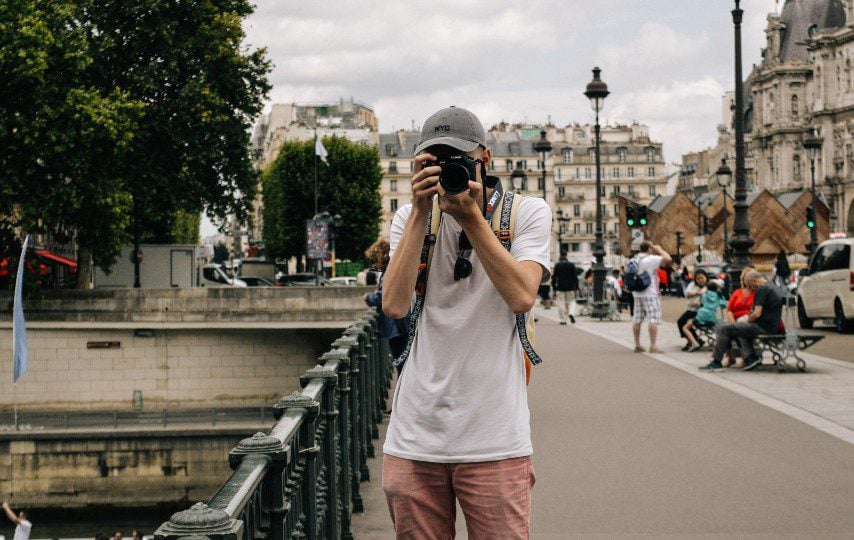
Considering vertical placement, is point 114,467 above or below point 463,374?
below

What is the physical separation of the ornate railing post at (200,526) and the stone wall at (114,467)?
87.9 feet

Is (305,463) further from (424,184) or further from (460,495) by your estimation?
(424,184)

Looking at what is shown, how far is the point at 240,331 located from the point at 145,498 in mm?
10804

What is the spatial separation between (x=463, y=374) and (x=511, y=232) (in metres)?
0.47

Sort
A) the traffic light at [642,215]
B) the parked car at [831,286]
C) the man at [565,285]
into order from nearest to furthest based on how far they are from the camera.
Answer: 1. the parked car at [831,286]
2. the traffic light at [642,215]
3. the man at [565,285]

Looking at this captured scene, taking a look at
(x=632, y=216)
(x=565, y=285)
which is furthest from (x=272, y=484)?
(x=565, y=285)

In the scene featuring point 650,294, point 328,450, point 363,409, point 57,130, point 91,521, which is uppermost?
point 57,130

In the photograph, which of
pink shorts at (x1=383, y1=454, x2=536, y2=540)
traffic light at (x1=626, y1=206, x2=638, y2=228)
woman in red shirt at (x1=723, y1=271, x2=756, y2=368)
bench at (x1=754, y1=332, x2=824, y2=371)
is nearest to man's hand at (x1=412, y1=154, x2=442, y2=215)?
pink shorts at (x1=383, y1=454, x2=536, y2=540)

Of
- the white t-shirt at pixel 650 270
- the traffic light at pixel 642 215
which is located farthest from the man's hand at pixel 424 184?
the traffic light at pixel 642 215

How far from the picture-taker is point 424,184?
3.00m

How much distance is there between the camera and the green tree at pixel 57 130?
32906mm

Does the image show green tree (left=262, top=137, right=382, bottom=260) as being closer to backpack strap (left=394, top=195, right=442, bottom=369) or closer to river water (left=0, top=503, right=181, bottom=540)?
river water (left=0, top=503, right=181, bottom=540)

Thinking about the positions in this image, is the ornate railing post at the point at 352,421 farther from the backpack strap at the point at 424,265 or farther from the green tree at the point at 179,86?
the green tree at the point at 179,86

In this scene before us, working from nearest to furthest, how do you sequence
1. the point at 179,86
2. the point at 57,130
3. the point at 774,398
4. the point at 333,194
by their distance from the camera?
1. the point at 774,398
2. the point at 57,130
3. the point at 179,86
4. the point at 333,194
